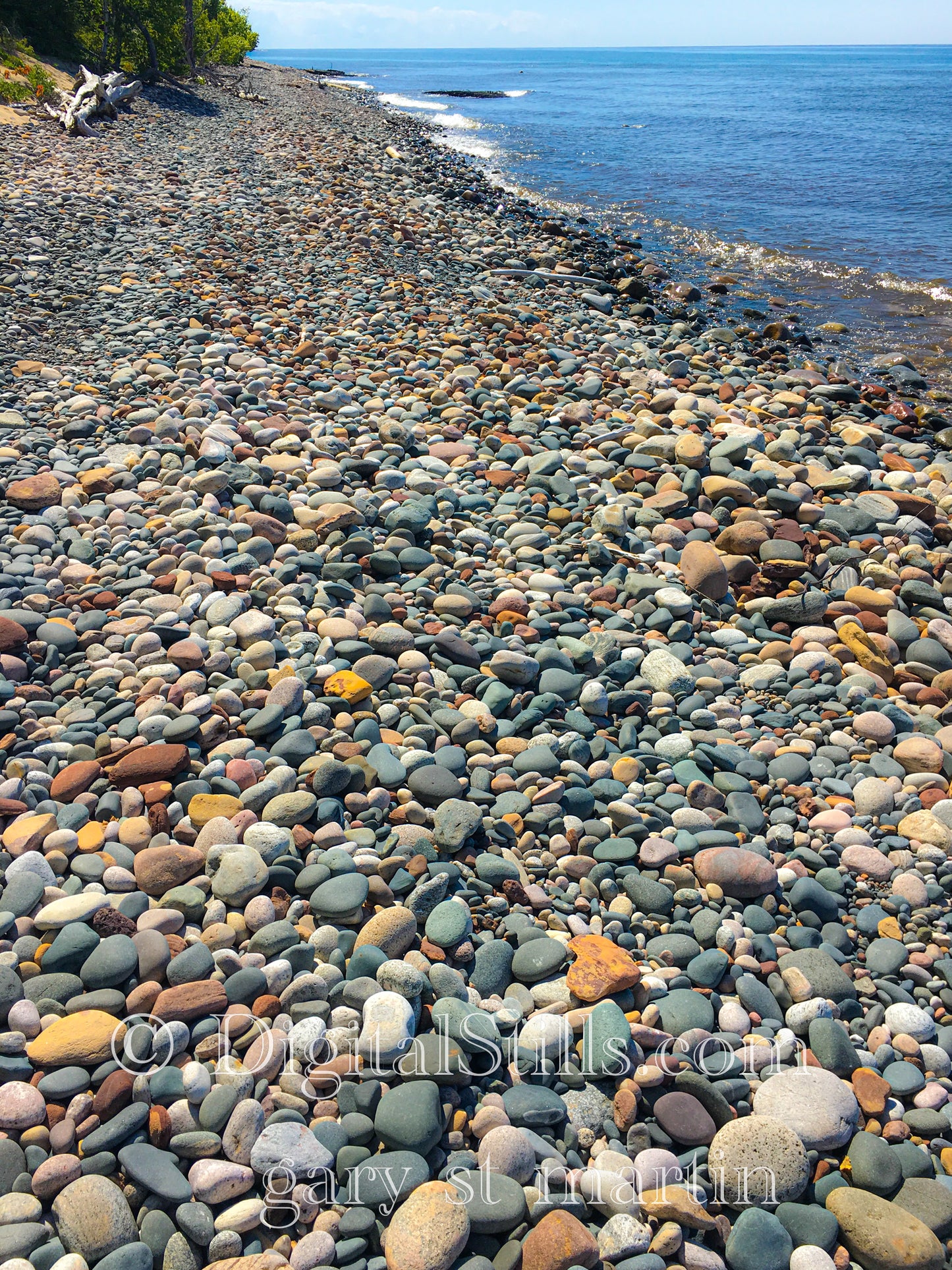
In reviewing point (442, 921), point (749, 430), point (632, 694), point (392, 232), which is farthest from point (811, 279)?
point (442, 921)

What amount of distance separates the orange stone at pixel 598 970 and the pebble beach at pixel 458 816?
0.06 feet

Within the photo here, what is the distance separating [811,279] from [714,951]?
13135mm

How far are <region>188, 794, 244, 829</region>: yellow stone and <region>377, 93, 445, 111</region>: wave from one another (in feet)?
147

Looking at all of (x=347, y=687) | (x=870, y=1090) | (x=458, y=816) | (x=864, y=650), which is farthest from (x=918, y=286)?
(x=870, y=1090)

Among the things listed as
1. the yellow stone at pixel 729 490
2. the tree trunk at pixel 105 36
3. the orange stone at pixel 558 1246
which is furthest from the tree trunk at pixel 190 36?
the orange stone at pixel 558 1246

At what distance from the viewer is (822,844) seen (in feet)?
11.3

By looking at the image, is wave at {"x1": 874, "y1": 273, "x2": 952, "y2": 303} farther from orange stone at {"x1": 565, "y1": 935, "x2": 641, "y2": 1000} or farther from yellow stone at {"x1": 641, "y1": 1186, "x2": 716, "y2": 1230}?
yellow stone at {"x1": 641, "y1": 1186, "x2": 716, "y2": 1230}

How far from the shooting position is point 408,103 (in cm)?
4444

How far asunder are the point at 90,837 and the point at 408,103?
2037 inches

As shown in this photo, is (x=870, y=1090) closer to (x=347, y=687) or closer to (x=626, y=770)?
(x=626, y=770)

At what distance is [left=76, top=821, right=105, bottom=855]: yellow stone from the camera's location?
301 centimetres

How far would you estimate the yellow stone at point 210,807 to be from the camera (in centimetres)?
314

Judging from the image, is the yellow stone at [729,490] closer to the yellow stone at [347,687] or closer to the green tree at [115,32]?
the yellow stone at [347,687]

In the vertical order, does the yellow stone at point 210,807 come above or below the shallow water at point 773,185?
below
